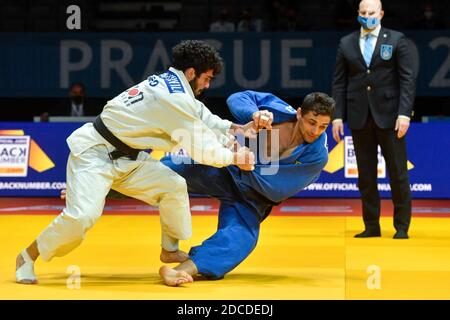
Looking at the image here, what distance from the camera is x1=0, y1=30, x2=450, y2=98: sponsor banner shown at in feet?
46.4

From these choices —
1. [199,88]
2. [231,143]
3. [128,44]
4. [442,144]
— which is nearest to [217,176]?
[231,143]

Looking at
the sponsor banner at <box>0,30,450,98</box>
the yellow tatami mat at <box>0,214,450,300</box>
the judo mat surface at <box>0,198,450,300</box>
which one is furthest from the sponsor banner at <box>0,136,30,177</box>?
the sponsor banner at <box>0,30,450,98</box>

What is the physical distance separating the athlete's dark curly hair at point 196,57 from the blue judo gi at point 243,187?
572mm

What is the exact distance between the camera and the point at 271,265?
20.8 feet

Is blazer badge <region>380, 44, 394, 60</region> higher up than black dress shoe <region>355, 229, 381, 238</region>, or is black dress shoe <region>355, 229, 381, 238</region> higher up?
blazer badge <region>380, 44, 394, 60</region>

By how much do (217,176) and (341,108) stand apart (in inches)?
90.3

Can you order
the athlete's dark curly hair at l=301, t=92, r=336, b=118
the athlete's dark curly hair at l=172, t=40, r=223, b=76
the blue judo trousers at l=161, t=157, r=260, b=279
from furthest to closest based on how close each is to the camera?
the athlete's dark curly hair at l=301, t=92, r=336, b=118 → the blue judo trousers at l=161, t=157, r=260, b=279 → the athlete's dark curly hair at l=172, t=40, r=223, b=76

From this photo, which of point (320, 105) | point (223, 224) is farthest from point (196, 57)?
point (223, 224)

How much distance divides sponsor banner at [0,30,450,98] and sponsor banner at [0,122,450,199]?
10.9 ft

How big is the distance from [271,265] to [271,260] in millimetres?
250

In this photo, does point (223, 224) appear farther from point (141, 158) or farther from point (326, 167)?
point (326, 167)

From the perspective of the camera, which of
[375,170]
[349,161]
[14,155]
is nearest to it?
[375,170]

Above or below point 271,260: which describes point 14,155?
above

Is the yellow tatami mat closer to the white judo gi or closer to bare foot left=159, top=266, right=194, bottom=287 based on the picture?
bare foot left=159, top=266, right=194, bottom=287
